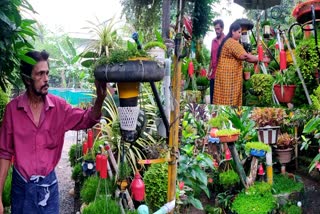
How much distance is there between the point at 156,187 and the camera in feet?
8.55

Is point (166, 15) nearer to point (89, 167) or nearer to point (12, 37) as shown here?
point (89, 167)

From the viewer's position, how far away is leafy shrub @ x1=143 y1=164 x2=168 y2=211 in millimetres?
2606

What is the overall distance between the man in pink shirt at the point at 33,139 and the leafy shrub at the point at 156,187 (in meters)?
0.92

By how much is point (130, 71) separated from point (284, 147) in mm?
2634

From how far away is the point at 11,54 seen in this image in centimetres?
177

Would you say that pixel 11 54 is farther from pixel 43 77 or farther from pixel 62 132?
pixel 62 132

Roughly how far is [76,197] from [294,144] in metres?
2.62

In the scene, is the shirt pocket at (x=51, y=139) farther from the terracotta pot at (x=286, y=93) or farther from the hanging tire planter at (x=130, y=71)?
the terracotta pot at (x=286, y=93)

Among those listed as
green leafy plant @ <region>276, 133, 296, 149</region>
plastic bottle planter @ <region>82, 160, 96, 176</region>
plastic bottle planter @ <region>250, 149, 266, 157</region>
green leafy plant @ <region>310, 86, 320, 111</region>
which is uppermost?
green leafy plant @ <region>310, 86, 320, 111</region>

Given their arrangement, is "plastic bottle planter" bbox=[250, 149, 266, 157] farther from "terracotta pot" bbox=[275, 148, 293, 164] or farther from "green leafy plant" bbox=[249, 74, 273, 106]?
"green leafy plant" bbox=[249, 74, 273, 106]

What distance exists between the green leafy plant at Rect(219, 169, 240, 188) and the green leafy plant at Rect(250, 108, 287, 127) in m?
0.58

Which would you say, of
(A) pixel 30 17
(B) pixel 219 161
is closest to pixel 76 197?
(B) pixel 219 161

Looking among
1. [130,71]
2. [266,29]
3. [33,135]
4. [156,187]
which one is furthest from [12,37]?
[266,29]

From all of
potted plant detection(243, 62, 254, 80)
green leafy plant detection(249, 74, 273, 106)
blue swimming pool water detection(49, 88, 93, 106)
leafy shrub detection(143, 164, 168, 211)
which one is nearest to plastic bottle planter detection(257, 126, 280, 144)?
green leafy plant detection(249, 74, 273, 106)
